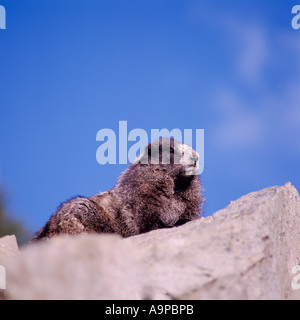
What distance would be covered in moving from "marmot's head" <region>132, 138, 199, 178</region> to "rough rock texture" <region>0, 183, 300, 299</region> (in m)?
3.57

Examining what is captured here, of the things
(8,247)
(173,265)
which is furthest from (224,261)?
(8,247)

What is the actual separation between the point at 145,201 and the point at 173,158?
1.17 meters

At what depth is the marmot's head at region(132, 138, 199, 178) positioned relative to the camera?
10719 mm

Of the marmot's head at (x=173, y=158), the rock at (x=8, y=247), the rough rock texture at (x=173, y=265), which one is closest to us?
the rough rock texture at (x=173, y=265)

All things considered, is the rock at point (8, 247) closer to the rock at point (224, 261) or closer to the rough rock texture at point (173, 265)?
the rough rock texture at point (173, 265)

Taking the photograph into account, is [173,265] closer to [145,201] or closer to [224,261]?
[224,261]

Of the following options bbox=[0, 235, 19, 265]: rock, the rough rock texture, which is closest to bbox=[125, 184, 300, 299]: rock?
the rough rock texture

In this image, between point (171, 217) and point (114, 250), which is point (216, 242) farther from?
point (171, 217)

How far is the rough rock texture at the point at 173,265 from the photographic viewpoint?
4602 mm

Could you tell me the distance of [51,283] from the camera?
4.53m

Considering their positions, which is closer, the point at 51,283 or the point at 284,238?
the point at 51,283

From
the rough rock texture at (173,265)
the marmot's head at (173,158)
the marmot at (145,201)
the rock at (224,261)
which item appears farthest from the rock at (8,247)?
the marmot's head at (173,158)

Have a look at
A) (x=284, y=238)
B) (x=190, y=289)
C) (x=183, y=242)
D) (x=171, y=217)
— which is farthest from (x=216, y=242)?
(x=171, y=217)
